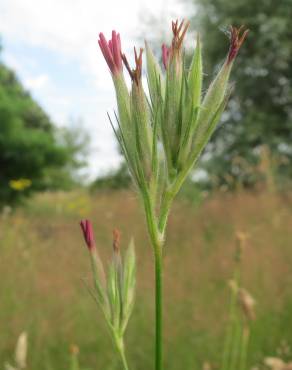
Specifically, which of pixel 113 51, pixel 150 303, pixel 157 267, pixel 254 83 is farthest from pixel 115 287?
pixel 254 83

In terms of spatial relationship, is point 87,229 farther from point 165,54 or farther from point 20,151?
point 20,151

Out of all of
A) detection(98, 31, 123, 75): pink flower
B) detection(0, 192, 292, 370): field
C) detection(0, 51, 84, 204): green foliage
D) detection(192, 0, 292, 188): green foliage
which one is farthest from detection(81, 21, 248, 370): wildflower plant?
detection(192, 0, 292, 188): green foliage

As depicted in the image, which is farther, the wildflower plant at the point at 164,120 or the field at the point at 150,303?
the field at the point at 150,303

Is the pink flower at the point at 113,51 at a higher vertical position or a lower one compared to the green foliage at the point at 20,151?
lower

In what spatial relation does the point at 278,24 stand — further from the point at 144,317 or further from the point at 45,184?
the point at 144,317

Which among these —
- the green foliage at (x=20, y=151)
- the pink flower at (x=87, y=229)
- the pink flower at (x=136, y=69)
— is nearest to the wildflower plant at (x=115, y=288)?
the pink flower at (x=87, y=229)

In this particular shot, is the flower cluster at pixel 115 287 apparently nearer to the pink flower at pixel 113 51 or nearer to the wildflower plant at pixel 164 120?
the wildflower plant at pixel 164 120

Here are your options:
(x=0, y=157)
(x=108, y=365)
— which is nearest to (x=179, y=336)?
(x=108, y=365)

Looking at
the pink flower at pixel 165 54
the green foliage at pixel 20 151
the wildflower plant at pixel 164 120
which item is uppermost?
the green foliage at pixel 20 151

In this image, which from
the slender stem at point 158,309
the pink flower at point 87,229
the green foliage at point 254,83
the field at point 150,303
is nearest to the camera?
the slender stem at point 158,309
